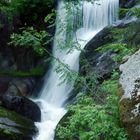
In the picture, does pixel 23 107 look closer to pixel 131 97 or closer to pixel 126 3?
pixel 126 3

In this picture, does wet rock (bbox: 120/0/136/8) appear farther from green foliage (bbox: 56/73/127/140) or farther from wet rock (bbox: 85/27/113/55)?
green foliage (bbox: 56/73/127/140)

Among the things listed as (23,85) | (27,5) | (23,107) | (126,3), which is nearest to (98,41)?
(23,107)

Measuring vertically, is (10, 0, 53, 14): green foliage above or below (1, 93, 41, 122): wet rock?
above

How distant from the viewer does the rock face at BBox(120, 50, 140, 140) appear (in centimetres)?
410

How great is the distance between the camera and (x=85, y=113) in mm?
4449

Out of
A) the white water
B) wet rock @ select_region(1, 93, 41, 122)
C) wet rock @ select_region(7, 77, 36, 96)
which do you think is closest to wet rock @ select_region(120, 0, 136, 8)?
the white water

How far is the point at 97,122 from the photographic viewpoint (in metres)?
4.32

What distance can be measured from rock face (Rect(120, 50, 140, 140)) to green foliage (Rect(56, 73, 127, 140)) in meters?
0.12

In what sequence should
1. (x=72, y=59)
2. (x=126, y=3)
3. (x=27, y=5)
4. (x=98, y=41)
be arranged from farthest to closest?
(x=27, y=5) → (x=126, y=3) → (x=72, y=59) → (x=98, y=41)

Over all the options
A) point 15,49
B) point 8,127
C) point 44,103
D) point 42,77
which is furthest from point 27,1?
point 8,127

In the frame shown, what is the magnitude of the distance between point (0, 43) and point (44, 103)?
14.4 feet

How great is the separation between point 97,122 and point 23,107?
7251 mm

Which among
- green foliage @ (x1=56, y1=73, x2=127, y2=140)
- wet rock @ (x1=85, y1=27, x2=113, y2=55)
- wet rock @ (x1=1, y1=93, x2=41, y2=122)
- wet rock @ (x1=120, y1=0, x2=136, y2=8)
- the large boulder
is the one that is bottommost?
wet rock @ (x1=1, y1=93, x2=41, y2=122)

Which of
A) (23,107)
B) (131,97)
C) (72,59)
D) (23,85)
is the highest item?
(131,97)
